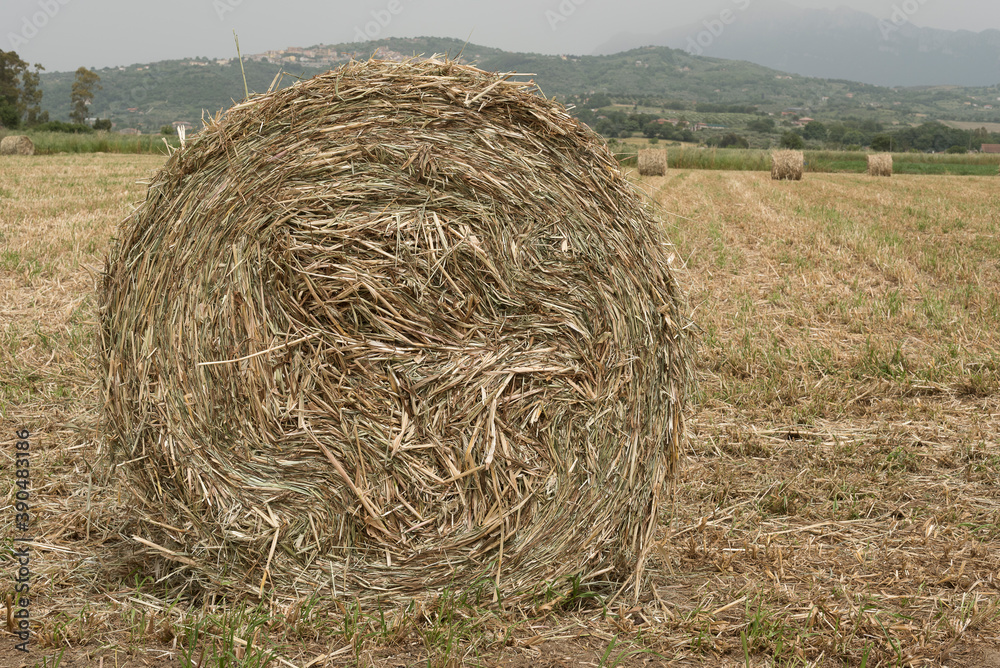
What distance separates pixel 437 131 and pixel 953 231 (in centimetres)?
1164

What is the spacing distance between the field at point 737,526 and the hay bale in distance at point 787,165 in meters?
17.9

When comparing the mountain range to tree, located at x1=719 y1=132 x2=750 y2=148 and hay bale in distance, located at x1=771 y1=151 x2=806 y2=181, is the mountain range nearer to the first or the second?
hay bale in distance, located at x1=771 y1=151 x2=806 y2=181

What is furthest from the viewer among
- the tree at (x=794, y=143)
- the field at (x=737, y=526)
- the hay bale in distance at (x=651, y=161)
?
the tree at (x=794, y=143)

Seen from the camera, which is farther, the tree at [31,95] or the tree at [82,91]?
the tree at [82,91]

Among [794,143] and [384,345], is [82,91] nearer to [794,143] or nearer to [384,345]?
[794,143]

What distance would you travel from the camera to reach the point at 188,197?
9.75ft

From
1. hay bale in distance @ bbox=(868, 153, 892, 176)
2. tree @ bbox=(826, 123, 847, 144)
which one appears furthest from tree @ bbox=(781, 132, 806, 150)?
hay bale in distance @ bbox=(868, 153, 892, 176)

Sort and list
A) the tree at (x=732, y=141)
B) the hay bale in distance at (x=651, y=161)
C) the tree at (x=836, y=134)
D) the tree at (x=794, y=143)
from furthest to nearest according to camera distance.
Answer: the tree at (x=836, y=134) < the tree at (x=732, y=141) < the tree at (x=794, y=143) < the hay bale in distance at (x=651, y=161)

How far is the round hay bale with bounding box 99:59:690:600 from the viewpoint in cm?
284

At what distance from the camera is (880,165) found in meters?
27.8

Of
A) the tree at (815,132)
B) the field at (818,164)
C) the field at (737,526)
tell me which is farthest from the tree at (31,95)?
the tree at (815,132)

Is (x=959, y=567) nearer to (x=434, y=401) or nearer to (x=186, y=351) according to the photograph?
(x=434, y=401)

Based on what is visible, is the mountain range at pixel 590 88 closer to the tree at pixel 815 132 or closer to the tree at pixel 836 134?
the tree at pixel 815 132

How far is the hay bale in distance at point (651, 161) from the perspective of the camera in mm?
24172
